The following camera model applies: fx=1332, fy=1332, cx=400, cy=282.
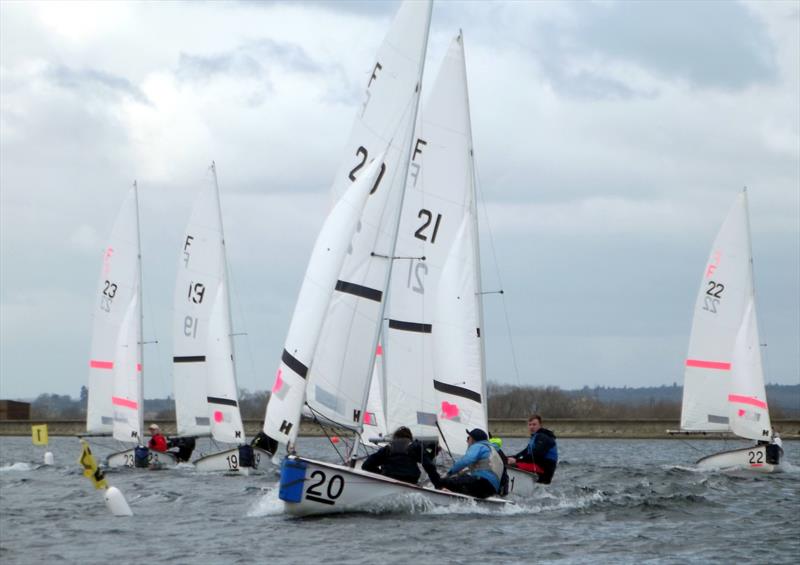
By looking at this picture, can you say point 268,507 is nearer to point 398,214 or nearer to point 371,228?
point 371,228

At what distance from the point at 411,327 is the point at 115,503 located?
22.7 ft

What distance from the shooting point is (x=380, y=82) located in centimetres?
1992

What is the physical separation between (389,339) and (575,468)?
910 cm

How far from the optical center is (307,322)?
711 inches

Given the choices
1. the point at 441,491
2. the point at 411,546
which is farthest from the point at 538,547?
the point at 441,491

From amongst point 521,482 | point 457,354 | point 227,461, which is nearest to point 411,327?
point 457,354

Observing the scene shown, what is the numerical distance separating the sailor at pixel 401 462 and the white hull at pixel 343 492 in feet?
1.03

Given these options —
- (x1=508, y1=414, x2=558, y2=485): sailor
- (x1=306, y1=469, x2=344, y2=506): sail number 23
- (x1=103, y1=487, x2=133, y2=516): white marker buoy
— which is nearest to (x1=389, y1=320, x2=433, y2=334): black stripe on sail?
(x1=508, y1=414, x2=558, y2=485): sailor

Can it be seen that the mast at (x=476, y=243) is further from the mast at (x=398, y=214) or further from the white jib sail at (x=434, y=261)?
the mast at (x=398, y=214)

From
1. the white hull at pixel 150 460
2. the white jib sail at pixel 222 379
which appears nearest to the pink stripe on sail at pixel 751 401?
the white jib sail at pixel 222 379

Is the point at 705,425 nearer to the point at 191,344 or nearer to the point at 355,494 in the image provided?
the point at 191,344

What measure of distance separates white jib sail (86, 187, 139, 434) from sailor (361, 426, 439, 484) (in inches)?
633

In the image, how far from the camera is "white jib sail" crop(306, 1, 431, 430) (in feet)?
61.6

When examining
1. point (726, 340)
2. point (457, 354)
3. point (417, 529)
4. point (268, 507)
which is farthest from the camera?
point (726, 340)
